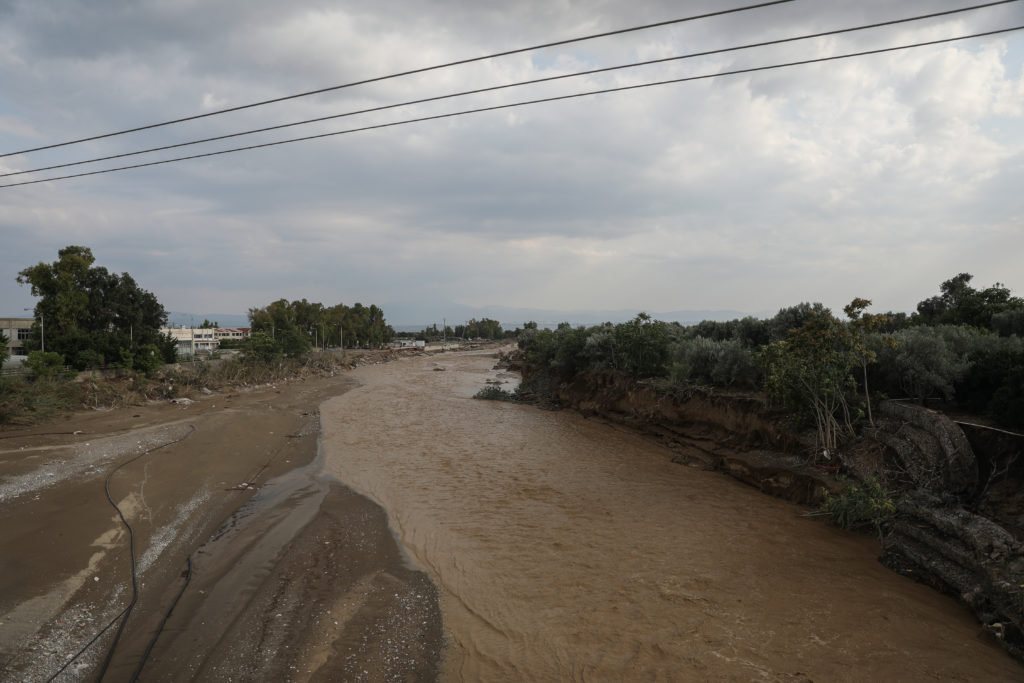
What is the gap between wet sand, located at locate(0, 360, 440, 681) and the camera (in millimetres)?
4447

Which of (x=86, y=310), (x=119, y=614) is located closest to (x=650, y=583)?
(x=119, y=614)

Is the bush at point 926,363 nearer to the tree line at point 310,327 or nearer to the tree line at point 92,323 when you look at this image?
the tree line at point 92,323

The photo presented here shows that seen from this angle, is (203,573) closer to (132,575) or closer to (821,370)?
(132,575)

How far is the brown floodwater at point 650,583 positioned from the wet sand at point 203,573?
27.5 inches

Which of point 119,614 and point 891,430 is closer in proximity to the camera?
point 119,614

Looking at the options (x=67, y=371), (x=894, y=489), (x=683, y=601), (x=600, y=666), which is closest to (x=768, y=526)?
(x=894, y=489)

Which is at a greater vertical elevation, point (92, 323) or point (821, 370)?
point (92, 323)

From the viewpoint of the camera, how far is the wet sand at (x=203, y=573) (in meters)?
4.45

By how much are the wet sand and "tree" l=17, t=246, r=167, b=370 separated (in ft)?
39.6

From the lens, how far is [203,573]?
6094mm

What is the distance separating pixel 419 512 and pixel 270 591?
10.8ft

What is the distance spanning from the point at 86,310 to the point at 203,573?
26797 mm

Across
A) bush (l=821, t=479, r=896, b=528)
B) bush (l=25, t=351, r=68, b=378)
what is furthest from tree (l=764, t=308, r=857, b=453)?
bush (l=25, t=351, r=68, b=378)

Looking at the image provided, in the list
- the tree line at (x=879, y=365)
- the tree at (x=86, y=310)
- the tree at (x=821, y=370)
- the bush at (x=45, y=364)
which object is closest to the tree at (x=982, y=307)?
the tree line at (x=879, y=365)
